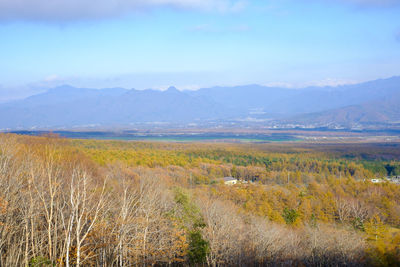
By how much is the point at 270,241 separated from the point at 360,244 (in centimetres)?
632

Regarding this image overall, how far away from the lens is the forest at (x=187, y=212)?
30.6 feet

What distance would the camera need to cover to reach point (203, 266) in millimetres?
15219

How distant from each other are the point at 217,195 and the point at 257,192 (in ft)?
16.5

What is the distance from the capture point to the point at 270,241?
1794 cm

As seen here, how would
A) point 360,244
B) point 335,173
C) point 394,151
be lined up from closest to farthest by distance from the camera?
point 360,244 < point 335,173 < point 394,151

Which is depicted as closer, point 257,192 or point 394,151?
point 257,192

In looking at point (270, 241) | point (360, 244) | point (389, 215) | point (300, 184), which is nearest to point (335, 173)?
point (300, 184)

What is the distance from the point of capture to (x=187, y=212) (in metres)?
21.8

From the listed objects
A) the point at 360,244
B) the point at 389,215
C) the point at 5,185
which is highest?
the point at 5,185

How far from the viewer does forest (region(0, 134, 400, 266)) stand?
30.6 feet

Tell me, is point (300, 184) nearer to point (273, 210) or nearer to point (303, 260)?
point (273, 210)

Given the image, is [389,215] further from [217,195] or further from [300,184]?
[217,195]

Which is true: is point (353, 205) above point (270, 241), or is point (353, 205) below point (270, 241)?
below

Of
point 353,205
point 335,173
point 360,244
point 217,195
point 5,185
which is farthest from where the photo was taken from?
point 335,173
